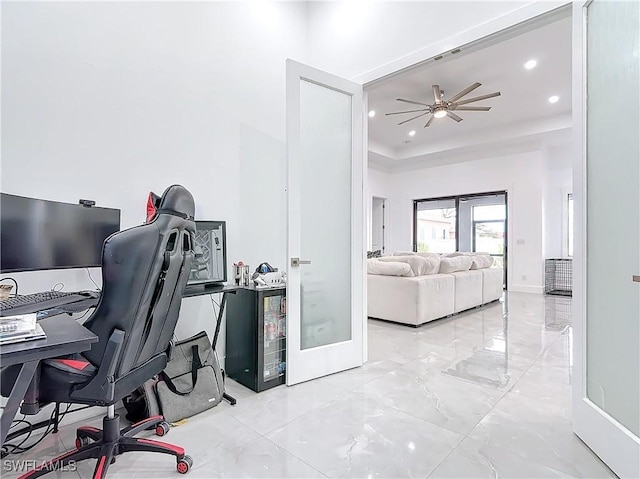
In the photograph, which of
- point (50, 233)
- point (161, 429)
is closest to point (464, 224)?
point (161, 429)

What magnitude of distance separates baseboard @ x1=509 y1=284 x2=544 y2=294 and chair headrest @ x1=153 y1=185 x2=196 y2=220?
24.8 ft

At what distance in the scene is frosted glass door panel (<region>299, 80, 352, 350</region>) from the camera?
265 centimetres

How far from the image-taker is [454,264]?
4.86m

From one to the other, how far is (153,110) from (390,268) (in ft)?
10.2

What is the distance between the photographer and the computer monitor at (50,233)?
159 cm

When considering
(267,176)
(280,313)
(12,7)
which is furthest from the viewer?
(267,176)

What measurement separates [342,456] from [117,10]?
9.79 ft

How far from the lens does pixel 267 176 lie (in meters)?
3.12

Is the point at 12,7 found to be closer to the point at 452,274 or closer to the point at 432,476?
the point at 432,476

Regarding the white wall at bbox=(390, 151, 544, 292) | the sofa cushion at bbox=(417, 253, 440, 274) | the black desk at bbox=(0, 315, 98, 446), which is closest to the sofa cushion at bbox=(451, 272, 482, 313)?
the sofa cushion at bbox=(417, 253, 440, 274)

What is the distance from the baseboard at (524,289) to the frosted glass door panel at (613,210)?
20.0ft

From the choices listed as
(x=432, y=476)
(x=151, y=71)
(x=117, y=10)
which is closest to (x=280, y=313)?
(x=432, y=476)

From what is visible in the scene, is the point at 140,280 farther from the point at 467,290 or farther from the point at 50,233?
the point at 467,290

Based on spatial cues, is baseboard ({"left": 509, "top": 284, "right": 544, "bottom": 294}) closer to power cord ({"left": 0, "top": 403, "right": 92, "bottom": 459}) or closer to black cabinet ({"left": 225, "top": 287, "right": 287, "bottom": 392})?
black cabinet ({"left": 225, "top": 287, "right": 287, "bottom": 392})
